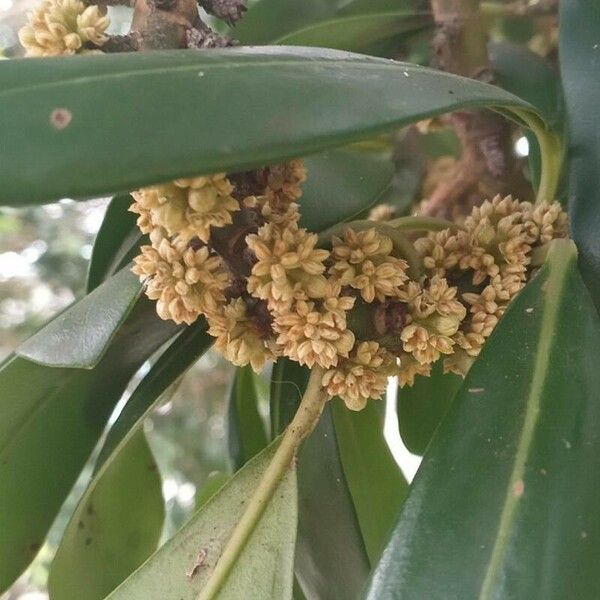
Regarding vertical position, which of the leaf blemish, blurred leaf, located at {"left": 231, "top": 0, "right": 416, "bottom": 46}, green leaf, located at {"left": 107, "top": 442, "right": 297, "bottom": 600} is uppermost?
the leaf blemish

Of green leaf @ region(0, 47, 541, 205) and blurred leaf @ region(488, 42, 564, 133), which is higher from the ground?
green leaf @ region(0, 47, 541, 205)

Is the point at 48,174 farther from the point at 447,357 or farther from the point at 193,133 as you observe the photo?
the point at 447,357

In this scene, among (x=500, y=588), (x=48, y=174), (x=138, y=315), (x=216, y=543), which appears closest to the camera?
(x=48, y=174)

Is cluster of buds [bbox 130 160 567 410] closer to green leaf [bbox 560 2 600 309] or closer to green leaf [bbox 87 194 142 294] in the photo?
green leaf [bbox 560 2 600 309]

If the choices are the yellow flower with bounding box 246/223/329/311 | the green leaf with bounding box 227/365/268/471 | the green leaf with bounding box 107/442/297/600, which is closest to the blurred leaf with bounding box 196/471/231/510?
the green leaf with bounding box 227/365/268/471

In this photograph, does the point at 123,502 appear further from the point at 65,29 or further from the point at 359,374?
the point at 65,29

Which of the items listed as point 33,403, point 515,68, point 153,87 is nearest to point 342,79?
point 153,87

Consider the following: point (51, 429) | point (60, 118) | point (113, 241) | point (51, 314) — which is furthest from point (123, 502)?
point (51, 314)

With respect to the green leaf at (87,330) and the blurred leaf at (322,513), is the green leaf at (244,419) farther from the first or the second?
the green leaf at (87,330)
